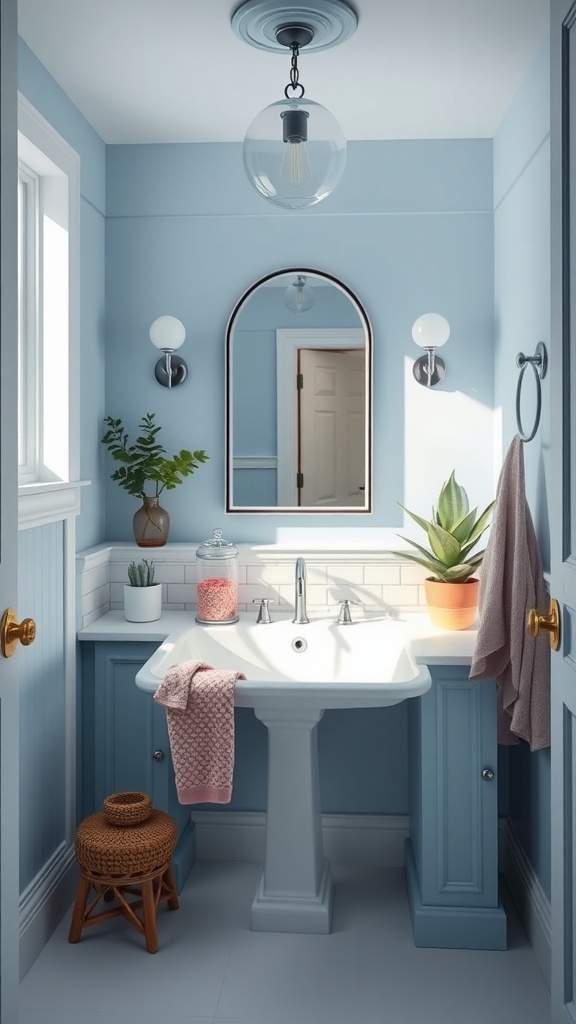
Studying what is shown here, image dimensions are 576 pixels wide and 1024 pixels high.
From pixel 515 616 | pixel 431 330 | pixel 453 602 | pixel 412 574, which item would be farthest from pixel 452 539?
pixel 431 330

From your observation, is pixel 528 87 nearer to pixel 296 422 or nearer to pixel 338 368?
pixel 338 368

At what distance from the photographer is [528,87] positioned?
2480 mm

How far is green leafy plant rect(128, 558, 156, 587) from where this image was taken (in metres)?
2.80

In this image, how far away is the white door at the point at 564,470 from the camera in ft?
5.12

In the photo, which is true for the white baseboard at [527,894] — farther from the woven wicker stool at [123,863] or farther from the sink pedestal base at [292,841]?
the woven wicker stool at [123,863]

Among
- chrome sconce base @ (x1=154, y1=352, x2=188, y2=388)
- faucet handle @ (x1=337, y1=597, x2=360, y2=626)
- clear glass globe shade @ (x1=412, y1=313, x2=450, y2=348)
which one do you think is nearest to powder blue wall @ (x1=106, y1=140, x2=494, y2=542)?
chrome sconce base @ (x1=154, y1=352, x2=188, y2=388)

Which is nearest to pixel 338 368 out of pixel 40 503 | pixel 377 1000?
pixel 40 503

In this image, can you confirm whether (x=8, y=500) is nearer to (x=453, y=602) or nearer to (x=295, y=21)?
(x=295, y=21)

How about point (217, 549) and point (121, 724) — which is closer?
point (121, 724)

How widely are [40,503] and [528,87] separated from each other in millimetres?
1756

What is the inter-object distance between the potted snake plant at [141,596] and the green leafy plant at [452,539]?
776mm

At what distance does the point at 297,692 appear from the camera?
2150 mm

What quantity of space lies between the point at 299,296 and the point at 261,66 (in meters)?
0.75

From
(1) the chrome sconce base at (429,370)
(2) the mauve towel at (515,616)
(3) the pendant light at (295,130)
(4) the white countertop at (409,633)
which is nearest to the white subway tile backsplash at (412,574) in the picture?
(4) the white countertop at (409,633)
